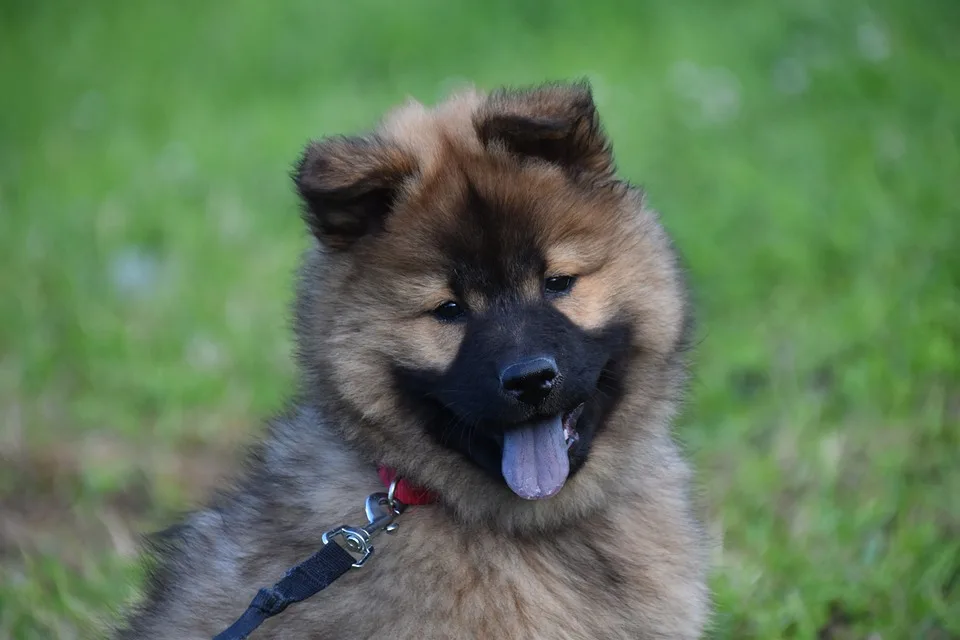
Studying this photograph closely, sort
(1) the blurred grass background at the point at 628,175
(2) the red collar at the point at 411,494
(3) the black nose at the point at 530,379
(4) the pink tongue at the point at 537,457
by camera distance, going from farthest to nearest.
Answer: (1) the blurred grass background at the point at 628,175 → (2) the red collar at the point at 411,494 → (4) the pink tongue at the point at 537,457 → (3) the black nose at the point at 530,379

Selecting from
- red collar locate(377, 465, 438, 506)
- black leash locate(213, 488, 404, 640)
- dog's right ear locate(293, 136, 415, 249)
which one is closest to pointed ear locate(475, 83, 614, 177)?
dog's right ear locate(293, 136, 415, 249)

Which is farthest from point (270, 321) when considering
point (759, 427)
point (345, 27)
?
point (345, 27)

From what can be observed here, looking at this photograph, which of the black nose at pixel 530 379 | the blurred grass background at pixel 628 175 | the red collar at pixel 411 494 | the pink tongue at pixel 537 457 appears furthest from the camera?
the blurred grass background at pixel 628 175

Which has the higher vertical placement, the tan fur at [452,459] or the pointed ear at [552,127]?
the pointed ear at [552,127]

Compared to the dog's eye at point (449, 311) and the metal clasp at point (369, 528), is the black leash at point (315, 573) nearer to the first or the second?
Result: the metal clasp at point (369, 528)

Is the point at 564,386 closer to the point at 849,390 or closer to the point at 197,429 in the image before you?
the point at 849,390

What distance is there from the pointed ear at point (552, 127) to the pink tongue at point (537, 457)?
0.65 meters

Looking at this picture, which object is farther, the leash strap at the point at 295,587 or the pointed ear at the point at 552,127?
the pointed ear at the point at 552,127

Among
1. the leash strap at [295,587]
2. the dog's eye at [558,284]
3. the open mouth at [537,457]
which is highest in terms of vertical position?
the dog's eye at [558,284]

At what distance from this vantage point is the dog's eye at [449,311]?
269 centimetres

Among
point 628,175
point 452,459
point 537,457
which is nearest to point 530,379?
point 537,457

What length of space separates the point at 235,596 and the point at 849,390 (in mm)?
2800

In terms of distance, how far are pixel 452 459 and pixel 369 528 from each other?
256mm

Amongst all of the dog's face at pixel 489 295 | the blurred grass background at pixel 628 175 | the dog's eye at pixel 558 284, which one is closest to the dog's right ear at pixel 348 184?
the dog's face at pixel 489 295
